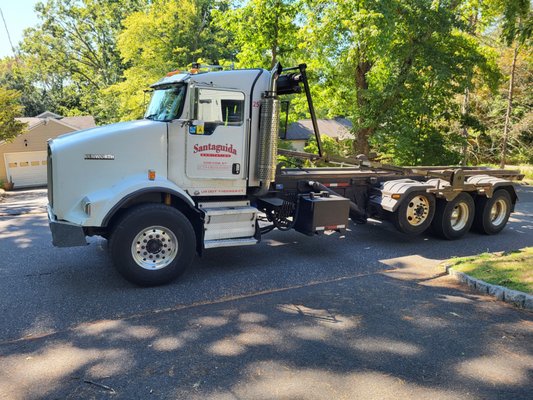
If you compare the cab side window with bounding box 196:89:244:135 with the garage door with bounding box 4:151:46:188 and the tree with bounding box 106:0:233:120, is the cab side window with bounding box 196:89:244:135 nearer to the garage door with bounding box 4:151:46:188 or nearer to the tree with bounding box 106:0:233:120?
the tree with bounding box 106:0:233:120

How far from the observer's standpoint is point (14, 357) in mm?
3977

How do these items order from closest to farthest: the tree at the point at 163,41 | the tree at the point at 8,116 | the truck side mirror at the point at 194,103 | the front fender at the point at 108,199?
1. the front fender at the point at 108,199
2. the truck side mirror at the point at 194,103
3. the tree at the point at 8,116
4. the tree at the point at 163,41

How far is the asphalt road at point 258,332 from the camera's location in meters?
3.56

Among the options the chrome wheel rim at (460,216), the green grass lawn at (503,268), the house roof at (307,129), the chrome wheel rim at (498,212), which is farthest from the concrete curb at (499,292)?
the house roof at (307,129)

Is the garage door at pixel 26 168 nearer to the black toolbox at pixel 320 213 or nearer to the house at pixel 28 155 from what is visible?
the house at pixel 28 155

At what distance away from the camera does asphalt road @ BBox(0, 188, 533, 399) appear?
356cm

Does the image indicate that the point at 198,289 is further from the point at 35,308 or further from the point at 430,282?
the point at 430,282

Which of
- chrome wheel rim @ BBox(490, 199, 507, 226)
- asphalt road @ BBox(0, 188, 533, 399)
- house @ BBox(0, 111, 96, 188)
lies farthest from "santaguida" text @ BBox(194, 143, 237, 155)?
house @ BBox(0, 111, 96, 188)

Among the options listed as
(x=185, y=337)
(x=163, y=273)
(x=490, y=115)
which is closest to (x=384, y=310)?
(x=185, y=337)

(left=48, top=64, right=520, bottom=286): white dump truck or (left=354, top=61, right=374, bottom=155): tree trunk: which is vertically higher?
(left=354, top=61, right=374, bottom=155): tree trunk

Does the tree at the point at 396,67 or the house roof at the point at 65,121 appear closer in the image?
the tree at the point at 396,67

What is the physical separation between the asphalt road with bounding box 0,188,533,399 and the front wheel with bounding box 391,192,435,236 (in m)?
0.96

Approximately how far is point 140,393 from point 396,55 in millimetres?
14692

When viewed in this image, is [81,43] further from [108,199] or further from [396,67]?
[108,199]
